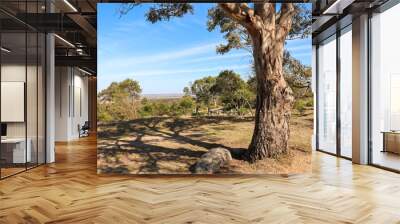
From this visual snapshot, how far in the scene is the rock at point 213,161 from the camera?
6.10 metres

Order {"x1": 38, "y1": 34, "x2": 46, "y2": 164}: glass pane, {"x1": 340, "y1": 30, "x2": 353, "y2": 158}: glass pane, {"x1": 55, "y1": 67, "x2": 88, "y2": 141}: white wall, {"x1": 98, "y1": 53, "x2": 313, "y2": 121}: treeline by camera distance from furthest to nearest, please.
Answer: {"x1": 55, "y1": 67, "x2": 88, "y2": 141}: white wall → {"x1": 340, "y1": 30, "x2": 353, "y2": 158}: glass pane → {"x1": 38, "y1": 34, "x2": 46, "y2": 164}: glass pane → {"x1": 98, "y1": 53, "x2": 313, "y2": 121}: treeline

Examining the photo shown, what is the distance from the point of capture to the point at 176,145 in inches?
242

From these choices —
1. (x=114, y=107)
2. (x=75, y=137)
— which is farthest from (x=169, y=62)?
(x=75, y=137)

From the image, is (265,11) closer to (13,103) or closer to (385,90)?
(385,90)

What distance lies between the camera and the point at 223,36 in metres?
6.21

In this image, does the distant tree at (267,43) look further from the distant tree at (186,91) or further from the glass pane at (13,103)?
the glass pane at (13,103)

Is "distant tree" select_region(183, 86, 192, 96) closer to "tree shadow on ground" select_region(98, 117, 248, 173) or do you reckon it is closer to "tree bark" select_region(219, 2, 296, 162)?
"tree shadow on ground" select_region(98, 117, 248, 173)

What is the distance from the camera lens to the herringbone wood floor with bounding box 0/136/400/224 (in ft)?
12.5

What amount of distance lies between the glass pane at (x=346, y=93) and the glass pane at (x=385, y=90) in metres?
0.90

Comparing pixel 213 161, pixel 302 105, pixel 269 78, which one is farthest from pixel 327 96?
pixel 213 161

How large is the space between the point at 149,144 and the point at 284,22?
3.00 m

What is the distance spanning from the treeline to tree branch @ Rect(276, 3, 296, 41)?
0.34 meters

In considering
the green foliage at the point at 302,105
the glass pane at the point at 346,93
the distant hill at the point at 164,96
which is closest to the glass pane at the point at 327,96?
the glass pane at the point at 346,93

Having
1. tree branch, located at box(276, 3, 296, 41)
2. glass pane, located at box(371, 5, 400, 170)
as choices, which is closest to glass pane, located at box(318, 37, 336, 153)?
glass pane, located at box(371, 5, 400, 170)
